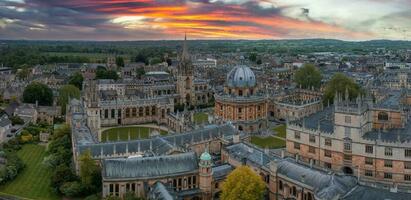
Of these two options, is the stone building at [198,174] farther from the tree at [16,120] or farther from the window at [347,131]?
the tree at [16,120]

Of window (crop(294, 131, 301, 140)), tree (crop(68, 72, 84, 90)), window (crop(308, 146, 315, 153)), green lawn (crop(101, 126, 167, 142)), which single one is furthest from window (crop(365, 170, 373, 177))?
tree (crop(68, 72, 84, 90))

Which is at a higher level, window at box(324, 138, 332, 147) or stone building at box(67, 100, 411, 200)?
window at box(324, 138, 332, 147)

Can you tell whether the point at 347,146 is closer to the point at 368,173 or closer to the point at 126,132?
the point at 368,173

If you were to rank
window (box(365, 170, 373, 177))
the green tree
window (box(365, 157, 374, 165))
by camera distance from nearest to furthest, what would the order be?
window (box(365, 157, 374, 165))
window (box(365, 170, 373, 177))
the green tree

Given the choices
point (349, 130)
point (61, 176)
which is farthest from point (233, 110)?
point (61, 176)

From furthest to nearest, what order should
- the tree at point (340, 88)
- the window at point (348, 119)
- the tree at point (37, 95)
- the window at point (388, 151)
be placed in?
the tree at point (37, 95) → the tree at point (340, 88) → the window at point (348, 119) → the window at point (388, 151)

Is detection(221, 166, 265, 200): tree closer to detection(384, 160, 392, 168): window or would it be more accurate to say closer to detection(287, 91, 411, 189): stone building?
detection(287, 91, 411, 189): stone building

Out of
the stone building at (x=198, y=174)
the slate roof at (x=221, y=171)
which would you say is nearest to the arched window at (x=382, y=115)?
the stone building at (x=198, y=174)
